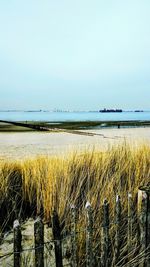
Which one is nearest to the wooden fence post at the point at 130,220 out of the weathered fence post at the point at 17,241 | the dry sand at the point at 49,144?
the weathered fence post at the point at 17,241

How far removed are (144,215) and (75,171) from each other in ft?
7.06

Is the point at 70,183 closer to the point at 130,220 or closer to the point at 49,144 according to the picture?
the point at 130,220

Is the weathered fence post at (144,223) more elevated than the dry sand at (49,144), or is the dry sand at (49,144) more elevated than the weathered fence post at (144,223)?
the weathered fence post at (144,223)

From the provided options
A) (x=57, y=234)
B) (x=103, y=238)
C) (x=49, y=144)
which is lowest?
(x=49, y=144)

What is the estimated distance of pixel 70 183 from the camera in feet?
16.1

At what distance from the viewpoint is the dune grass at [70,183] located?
4455mm

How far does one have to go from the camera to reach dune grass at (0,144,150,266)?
14.6 ft

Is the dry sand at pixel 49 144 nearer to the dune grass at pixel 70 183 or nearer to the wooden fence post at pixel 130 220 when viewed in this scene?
the dune grass at pixel 70 183

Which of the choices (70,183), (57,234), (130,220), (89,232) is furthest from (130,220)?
(70,183)

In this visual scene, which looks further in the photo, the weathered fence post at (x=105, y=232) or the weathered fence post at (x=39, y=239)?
the weathered fence post at (x=105, y=232)

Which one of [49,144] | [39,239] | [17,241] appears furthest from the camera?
[49,144]

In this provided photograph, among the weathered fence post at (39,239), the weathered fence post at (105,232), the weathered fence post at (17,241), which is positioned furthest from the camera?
the weathered fence post at (105,232)

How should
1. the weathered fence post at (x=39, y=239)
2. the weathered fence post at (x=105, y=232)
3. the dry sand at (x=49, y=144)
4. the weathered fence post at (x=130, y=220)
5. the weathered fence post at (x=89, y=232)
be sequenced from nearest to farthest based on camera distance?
the weathered fence post at (x=39, y=239) < the weathered fence post at (x=89, y=232) < the weathered fence post at (x=105, y=232) < the weathered fence post at (x=130, y=220) < the dry sand at (x=49, y=144)

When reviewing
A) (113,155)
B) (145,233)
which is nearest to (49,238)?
(145,233)
